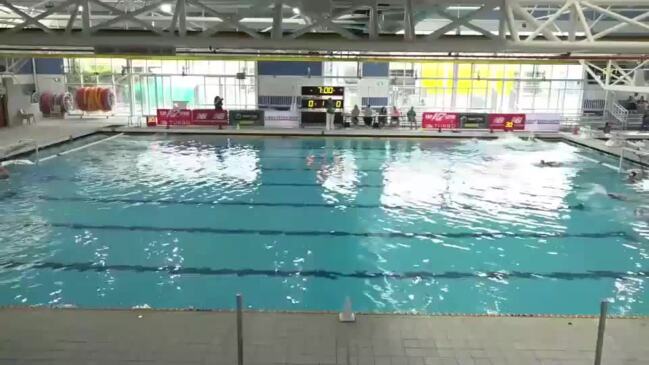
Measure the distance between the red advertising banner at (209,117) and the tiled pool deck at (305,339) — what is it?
1795 centimetres

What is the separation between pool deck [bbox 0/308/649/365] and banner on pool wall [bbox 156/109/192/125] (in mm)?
18250

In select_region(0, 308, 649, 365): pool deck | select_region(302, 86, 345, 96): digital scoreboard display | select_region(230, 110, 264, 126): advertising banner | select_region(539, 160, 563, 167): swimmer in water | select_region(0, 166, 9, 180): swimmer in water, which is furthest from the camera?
select_region(230, 110, 264, 126): advertising banner

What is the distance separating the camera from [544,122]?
2223cm

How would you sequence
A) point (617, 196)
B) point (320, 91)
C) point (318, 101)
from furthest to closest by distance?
point (318, 101), point (320, 91), point (617, 196)

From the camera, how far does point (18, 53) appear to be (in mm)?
16906

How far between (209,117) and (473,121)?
11611 mm

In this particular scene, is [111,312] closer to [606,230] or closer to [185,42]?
[185,42]

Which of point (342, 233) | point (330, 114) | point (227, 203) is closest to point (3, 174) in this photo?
point (227, 203)

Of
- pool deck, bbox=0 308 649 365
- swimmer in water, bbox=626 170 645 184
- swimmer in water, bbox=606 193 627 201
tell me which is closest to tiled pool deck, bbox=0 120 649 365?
pool deck, bbox=0 308 649 365

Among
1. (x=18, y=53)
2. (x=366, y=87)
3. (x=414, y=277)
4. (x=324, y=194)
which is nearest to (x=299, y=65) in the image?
(x=366, y=87)

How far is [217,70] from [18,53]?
41.5ft

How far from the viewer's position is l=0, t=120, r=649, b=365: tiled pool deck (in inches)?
174

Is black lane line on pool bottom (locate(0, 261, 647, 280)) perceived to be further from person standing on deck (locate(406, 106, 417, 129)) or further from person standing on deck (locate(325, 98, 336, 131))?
person standing on deck (locate(406, 106, 417, 129))

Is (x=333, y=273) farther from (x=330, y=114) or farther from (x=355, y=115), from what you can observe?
(x=355, y=115)
